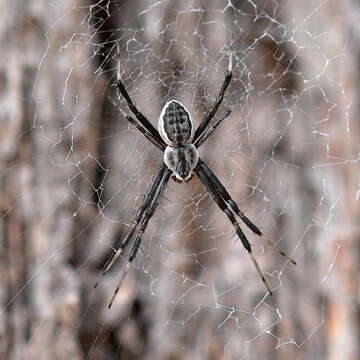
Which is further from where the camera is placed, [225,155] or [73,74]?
[225,155]

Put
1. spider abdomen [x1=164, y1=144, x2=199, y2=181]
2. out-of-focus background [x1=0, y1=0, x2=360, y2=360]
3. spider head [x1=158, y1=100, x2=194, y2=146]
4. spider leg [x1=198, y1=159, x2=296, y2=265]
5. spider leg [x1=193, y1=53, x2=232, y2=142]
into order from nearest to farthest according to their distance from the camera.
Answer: out-of-focus background [x1=0, y1=0, x2=360, y2=360] → spider leg [x1=198, y1=159, x2=296, y2=265] → spider head [x1=158, y1=100, x2=194, y2=146] → spider leg [x1=193, y1=53, x2=232, y2=142] → spider abdomen [x1=164, y1=144, x2=199, y2=181]

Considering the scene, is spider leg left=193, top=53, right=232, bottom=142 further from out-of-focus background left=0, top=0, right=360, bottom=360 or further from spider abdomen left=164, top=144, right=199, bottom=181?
out-of-focus background left=0, top=0, right=360, bottom=360

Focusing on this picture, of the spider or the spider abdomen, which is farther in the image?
the spider abdomen

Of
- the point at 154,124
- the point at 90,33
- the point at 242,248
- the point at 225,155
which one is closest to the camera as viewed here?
the point at 90,33

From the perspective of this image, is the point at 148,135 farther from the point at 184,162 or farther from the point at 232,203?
the point at 232,203

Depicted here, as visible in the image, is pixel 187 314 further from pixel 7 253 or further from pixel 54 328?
pixel 7 253

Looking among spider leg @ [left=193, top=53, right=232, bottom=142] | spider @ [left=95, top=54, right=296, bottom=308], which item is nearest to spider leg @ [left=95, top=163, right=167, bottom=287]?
spider @ [left=95, top=54, right=296, bottom=308]

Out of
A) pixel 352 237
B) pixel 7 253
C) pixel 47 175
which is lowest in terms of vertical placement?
pixel 352 237

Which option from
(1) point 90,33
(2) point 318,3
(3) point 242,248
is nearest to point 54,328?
(3) point 242,248

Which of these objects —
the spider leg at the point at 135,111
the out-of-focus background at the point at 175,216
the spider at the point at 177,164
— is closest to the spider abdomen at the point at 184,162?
the spider at the point at 177,164
